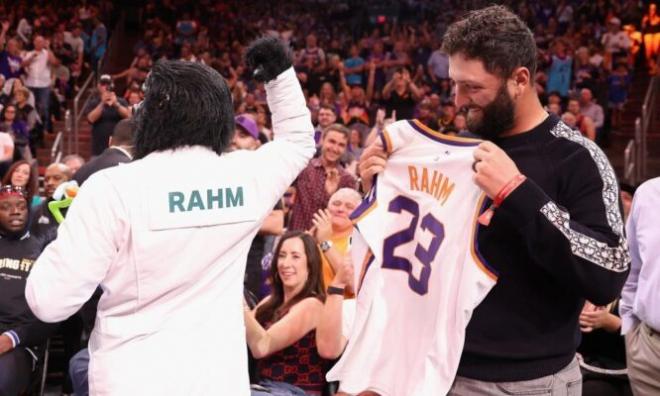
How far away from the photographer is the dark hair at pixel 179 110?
2.55 metres

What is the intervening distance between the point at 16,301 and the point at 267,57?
346 cm

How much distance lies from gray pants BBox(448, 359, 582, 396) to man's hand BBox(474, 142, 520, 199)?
0.50 meters

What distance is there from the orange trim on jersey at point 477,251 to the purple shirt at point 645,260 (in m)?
1.58

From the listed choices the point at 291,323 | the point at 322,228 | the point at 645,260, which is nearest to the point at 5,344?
the point at 291,323

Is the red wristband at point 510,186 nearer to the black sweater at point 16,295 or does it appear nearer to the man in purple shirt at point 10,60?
the black sweater at point 16,295

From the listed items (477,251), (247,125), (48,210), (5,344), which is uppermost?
(477,251)

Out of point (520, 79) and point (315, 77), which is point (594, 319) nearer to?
point (520, 79)

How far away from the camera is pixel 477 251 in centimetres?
243

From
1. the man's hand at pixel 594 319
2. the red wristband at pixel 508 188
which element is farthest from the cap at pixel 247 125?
the red wristband at pixel 508 188

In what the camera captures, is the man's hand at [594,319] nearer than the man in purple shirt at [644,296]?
No

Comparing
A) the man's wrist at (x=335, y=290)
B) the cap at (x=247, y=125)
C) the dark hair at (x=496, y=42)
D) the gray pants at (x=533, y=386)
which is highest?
the dark hair at (x=496, y=42)

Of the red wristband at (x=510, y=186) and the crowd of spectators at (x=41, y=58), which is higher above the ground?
the red wristband at (x=510, y=186)

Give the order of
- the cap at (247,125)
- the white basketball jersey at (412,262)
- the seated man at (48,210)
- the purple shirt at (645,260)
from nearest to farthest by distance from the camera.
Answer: the white basketball jersey at (412,262)
the purple shirt at (645,260)
the seated man at (48,210)
the cap at (247,125)

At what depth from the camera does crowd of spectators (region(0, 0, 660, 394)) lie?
19.6 ft
